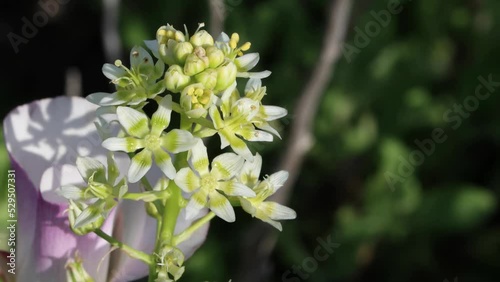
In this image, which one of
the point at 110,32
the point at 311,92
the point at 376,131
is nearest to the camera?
the point at 311,92

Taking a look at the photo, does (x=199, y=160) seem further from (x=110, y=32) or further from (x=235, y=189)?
(x=110, y=32)

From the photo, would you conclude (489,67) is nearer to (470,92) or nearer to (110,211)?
(470,92)

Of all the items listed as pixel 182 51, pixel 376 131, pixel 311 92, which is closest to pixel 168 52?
pixel 182 51

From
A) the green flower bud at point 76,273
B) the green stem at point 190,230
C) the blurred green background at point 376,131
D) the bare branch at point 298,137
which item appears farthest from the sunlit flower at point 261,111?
the blurred green background at point 376,131

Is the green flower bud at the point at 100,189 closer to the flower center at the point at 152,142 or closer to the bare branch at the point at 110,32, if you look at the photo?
the flower center at the point at 152,142

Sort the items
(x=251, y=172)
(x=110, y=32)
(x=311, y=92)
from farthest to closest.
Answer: (x=110, y=32), (x=311, y=92), (x=251, y=172)

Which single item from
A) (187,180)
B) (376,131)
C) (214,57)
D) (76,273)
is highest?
(214,57)
